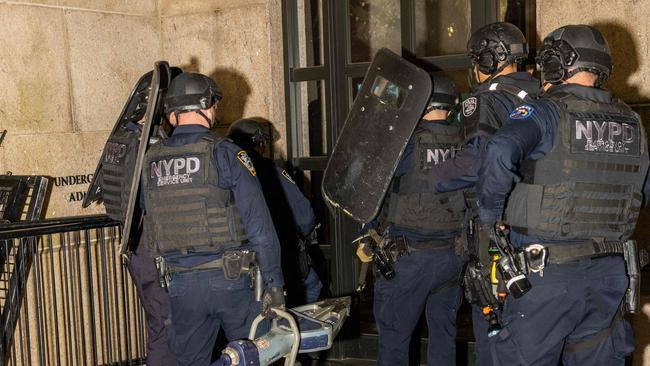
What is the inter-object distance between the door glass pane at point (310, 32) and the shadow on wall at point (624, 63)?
236 centimetres

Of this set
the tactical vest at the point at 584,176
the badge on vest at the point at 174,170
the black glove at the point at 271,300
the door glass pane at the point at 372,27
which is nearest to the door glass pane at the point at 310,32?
the door glass pane at the point at 372,27

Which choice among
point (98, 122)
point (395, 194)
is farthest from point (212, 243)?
point (98, 122)

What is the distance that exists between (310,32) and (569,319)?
374cm

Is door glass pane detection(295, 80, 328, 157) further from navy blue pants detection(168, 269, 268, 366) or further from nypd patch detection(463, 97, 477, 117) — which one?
navy blue pants detection(168, 269, 268, 366)

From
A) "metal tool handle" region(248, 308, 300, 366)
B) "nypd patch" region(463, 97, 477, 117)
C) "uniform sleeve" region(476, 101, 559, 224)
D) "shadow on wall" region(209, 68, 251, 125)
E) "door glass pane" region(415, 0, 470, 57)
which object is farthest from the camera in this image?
"shadow on wall" region(209, 68, 251, 125)

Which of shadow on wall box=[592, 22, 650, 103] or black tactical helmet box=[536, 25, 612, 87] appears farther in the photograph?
shadow on wall box=[592, 22, 650, 103]

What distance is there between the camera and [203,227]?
4715 millimetres

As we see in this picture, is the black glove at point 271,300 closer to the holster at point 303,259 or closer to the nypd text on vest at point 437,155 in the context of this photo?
the nypd text on vest at point 437,155

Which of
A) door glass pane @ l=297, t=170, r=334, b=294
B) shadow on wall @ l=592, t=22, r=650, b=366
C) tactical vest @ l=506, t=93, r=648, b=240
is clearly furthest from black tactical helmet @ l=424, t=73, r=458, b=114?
door glass pane @ l=297, t=170, r=334, b=294

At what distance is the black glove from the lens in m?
4.58

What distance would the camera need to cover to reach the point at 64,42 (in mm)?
6871

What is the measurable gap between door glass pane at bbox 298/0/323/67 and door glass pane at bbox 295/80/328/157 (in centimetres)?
19

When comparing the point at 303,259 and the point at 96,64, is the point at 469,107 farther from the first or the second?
the point at 96,64

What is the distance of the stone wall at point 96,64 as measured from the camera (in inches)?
258
